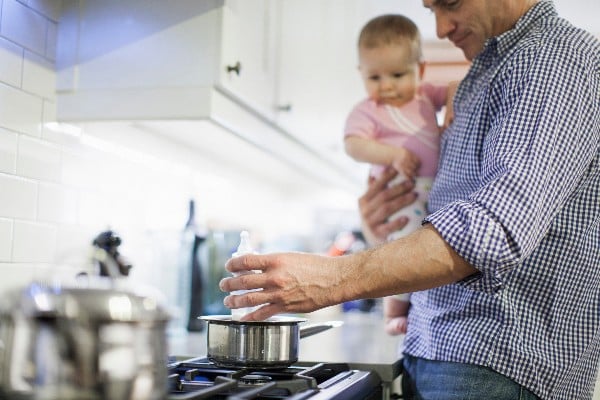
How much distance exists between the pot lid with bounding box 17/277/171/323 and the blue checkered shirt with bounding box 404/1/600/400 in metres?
0.53

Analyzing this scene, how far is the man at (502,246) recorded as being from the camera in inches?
44.2

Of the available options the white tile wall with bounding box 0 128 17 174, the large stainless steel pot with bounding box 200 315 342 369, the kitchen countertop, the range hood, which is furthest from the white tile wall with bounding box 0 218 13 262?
the large stainless steel pot with bounding box 200 315 342 369

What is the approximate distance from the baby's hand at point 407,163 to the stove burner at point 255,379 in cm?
83

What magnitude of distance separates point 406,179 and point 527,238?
0.82 metres

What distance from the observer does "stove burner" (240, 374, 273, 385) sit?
1.18 metres

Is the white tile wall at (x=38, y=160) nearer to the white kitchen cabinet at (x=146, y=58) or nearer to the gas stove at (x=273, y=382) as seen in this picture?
the white kitchen cabinet at (x=146, y=58)

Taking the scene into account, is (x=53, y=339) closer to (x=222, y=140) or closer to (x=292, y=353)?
(x=292, y=353)

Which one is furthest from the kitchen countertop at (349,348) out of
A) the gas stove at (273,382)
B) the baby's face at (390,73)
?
the baby's face at (390,73)

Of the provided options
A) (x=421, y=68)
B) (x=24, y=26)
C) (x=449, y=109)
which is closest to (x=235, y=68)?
(x=24, y=26)

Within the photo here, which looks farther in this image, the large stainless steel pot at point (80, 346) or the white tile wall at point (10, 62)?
the white tile wall at point (10, 62)

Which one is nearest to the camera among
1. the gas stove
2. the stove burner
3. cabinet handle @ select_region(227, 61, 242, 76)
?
the gas stove

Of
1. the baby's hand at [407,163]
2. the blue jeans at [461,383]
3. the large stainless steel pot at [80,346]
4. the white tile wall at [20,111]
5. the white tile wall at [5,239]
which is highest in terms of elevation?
the white tile wall at [20,111]

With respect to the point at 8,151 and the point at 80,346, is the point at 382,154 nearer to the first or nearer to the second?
the point at 8,151

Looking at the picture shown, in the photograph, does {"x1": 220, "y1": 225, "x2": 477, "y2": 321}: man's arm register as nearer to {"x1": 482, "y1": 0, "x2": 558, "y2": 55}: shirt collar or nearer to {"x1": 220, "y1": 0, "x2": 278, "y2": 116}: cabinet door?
{"x1": 482, "y1": 0, "x2": 558, "y2": 55}: shirt collar
